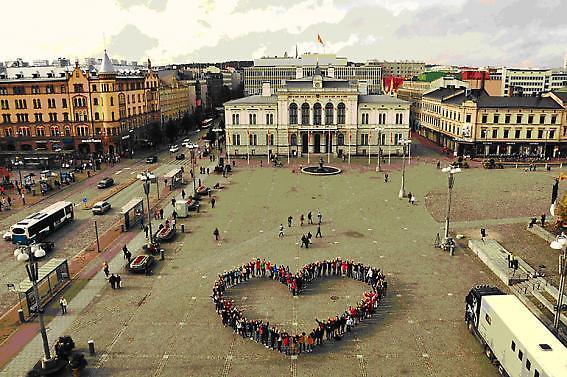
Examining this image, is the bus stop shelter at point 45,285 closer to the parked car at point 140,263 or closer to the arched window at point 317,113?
the parked car at point 140,263

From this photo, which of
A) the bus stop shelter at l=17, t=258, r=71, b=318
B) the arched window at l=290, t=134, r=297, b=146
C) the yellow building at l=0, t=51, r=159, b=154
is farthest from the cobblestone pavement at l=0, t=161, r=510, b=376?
the yellow building at l=0, t=51, r=159, b=154

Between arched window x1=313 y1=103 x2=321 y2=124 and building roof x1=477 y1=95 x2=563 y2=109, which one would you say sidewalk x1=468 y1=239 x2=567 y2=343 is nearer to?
arched window x1=313 y1=103 x2=321 y2=124

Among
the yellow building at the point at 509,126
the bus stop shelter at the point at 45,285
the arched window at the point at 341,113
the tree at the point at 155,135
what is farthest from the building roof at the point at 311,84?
the bus stop shelter at the point at 45,285

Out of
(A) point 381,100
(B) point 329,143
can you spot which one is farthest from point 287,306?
(A) point 381,100

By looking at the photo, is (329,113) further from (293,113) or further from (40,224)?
(40,224)

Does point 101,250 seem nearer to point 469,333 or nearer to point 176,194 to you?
point 176,194
